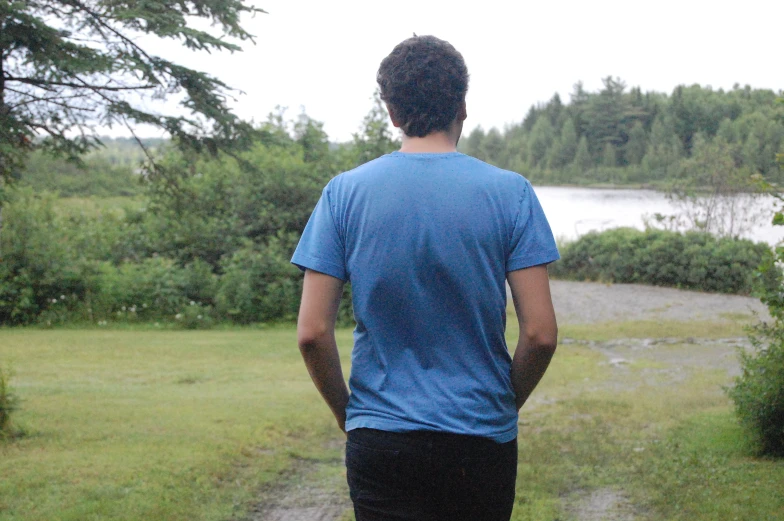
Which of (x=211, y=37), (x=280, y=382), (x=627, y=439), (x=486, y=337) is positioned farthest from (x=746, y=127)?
(x=486, y=337)

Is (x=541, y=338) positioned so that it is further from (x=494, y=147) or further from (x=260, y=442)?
(x=494, y=147)

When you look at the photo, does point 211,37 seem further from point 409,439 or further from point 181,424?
point 409,439

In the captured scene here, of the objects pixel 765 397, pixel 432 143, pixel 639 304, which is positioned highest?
pixel 432 143

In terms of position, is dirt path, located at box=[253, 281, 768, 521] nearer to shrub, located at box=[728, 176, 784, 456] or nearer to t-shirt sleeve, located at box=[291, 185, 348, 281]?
shrub, located at box=[728, 176, 784, 456]

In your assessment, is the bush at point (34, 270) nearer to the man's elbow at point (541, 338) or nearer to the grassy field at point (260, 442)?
the grassy field at point (260, 442)

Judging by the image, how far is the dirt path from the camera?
17.6 ft

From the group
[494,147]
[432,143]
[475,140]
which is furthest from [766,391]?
[475,140]

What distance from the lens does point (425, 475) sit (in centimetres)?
214

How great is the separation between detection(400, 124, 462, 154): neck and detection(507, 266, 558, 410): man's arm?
0.39 metres

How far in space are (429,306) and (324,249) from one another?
32cm

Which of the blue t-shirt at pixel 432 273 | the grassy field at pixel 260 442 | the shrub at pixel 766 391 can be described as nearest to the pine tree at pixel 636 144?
the grassy field at pixel 260 442

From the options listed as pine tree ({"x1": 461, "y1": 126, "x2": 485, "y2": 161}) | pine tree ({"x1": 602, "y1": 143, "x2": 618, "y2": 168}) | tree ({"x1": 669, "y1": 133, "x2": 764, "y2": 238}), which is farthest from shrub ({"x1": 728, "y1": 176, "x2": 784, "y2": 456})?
tree ({"x1": 669, "y1": 133, "x2": 764, "y2": 238})

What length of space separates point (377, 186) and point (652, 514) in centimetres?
383

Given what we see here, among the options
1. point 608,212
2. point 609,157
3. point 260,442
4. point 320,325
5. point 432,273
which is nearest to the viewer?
point 432,273
